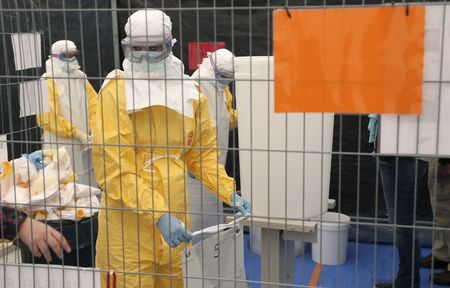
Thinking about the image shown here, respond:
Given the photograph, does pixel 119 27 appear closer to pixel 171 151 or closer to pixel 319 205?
pixel 171 151

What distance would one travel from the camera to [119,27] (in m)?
4.60

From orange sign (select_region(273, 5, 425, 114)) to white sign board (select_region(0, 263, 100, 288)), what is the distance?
0.74 m

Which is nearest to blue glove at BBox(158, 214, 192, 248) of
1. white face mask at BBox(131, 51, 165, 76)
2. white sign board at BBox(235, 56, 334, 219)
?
white sign board at BBox(235, 56, 334, 219)

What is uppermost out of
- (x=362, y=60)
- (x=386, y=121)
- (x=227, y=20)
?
(x=227, y=20)

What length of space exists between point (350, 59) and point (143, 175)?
A: 1.06 meters

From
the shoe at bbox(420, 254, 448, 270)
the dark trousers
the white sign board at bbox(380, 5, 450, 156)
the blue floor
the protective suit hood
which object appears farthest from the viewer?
the shoe at bbox(420, 254, 448, 270)

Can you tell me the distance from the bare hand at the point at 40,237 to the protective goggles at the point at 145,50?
2.27ft

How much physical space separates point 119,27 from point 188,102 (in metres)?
2.68

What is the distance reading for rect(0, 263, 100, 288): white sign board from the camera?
5.54 feet

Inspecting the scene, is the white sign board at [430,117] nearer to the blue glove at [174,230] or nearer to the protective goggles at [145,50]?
the blue glove at [174,230]

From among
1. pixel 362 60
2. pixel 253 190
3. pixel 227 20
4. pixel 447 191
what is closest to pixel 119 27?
pixel 227 20

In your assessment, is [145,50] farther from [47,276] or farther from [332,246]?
[332,246]

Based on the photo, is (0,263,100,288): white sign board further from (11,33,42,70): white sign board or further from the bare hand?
(11,33,42,70): white sign board

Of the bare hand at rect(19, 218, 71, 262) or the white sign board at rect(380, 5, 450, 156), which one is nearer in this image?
the white sign board at rect(380, 5, 450, 156)
